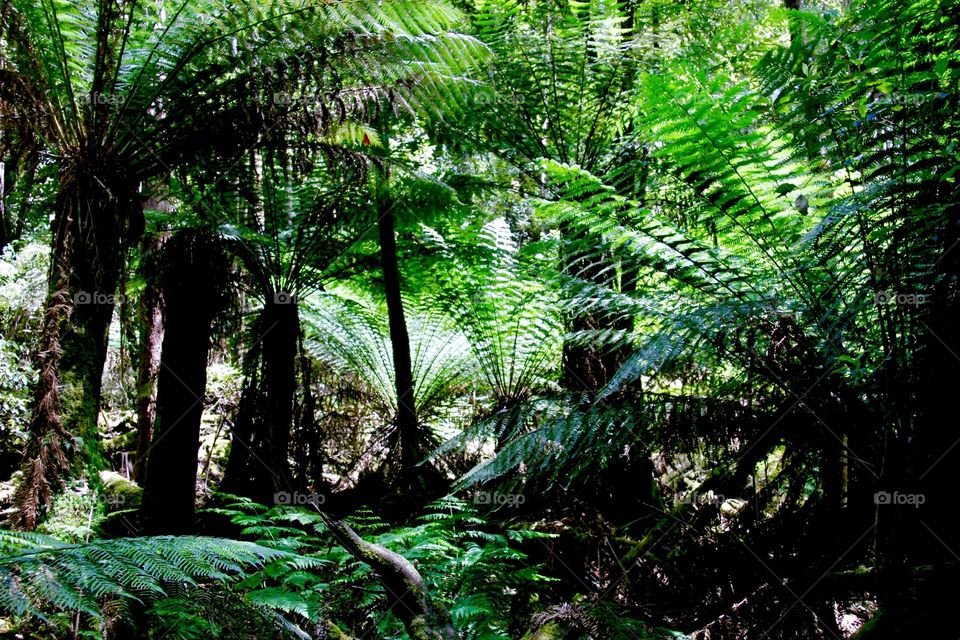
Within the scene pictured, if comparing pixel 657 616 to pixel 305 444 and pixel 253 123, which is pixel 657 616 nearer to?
pixel 305 444

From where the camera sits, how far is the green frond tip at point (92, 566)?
1.00 m

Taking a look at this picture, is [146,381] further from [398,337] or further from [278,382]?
→ [398,337]

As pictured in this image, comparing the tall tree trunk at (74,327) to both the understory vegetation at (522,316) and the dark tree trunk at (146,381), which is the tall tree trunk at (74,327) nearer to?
the understory vegetation at (522,316)

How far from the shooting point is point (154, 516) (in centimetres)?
215

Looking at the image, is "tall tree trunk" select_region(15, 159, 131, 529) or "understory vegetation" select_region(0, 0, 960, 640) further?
"tall tree trunk" select_region(15, 159, 131, 529)

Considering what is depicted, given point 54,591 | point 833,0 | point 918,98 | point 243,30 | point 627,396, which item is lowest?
point 54,591

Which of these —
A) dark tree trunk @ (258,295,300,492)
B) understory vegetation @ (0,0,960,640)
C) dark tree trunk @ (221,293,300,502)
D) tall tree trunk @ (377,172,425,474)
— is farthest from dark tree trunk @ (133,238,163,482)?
tall tree trunk @ (377,172,425,474)

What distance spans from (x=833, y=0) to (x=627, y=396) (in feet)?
24.9

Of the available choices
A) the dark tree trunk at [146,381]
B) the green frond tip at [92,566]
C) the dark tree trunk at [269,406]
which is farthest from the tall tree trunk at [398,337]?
the green frond tip at [92,566]

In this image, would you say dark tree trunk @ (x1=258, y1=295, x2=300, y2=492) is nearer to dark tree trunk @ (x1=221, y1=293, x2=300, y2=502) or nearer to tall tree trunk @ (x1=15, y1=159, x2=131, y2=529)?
dark tree trunk @ (x1=221, y1=293, x2=300, y2=502)

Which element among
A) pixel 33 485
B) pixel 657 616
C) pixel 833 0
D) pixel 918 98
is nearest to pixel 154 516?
pixel 33 485

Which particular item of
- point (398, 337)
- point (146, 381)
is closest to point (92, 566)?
point (398, 337)

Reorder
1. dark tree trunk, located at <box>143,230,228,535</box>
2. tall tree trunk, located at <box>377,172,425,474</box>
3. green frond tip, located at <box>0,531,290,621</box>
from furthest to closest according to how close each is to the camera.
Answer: tall tree trunk, located at <box>377,172,425,474</box>
dark tree trunk, located at <box>143,230,228,535</box>
green frond tip, located at <box>0,531,290,621</box>

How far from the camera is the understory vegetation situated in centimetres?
140
